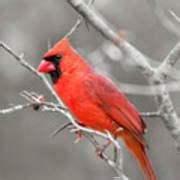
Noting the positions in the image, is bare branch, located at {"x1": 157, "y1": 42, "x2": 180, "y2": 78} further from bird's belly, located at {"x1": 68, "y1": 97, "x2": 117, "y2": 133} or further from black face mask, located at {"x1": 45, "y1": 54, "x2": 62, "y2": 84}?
black face mask, located at {"x1": 45, "y1": 54, "x2": 62, "y2": 84}

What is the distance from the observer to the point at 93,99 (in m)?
6.09

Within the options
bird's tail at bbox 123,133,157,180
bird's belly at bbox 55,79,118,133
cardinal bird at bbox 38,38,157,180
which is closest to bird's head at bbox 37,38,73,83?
cardinal bird at bbox 38,38,157,180

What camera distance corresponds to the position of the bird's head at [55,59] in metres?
5.94

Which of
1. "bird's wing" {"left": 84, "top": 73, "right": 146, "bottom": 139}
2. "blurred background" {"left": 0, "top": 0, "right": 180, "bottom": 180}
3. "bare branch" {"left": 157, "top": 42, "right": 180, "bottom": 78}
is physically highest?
"bare branch" {"left": 157, "top": 42, "right": 180, "bottom": 78}

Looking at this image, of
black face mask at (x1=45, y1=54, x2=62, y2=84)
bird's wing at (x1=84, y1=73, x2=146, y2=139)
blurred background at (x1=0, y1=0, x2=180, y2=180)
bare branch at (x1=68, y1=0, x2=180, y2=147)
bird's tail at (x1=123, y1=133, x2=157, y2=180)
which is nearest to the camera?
bare branch at (x1=68, y1=0, x2=180, y2=147)

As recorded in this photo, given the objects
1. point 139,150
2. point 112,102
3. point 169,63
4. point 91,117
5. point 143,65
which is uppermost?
point 143,65

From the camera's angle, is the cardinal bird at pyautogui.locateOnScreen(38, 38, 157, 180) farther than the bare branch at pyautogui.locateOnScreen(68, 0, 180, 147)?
Yes

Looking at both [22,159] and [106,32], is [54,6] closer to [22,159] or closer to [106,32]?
[22,159]

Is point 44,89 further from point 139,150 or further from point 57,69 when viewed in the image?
point 139,150

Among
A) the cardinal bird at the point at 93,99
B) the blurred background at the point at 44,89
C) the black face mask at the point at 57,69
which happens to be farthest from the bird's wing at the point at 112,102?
the blurred background at the point at 44,89

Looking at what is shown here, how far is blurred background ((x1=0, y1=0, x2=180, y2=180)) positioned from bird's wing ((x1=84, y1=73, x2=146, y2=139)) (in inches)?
225

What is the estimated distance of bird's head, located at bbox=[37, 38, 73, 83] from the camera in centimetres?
594

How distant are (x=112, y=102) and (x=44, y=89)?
6187mm

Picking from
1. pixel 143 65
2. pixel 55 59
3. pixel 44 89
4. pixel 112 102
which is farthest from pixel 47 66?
pixel 44 89
